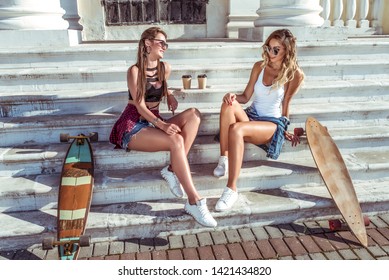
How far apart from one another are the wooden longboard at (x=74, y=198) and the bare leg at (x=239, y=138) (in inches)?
46.8

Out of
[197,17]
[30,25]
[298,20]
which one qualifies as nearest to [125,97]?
[30,25]

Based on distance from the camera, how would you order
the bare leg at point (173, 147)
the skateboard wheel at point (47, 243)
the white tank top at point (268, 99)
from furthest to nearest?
the white tank top at point (268, 99) → the bare leg at point (173, 147) → the skateboard wheel at point (47, 243)

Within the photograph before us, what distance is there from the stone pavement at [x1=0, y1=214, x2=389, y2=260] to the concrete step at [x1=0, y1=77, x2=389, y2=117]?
161 centimetres

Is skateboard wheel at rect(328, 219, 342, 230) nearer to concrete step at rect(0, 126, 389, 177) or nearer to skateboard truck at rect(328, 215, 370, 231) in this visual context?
skateboard truck at rect(328, 215, 370, 231)

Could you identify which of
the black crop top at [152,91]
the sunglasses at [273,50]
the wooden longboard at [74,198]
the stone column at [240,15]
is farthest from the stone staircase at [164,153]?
the stone column at [240,15]

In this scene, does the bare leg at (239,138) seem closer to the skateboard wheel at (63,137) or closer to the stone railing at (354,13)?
the skateboard wheel at (63,137)

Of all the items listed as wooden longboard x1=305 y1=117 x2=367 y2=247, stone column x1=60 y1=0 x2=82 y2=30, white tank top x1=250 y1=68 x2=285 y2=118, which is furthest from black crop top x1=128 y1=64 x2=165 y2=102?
stone column x1=60 y1=0 x2=82 y2=30

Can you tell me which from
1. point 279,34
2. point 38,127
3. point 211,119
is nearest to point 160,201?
point 211,119

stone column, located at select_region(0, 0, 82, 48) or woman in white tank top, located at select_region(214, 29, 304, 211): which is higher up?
stone column, located at select_region(0, 0, 82, 48)

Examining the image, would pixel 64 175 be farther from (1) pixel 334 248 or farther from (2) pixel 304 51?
(2) pixel 304 51

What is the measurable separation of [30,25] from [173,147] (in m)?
2.81

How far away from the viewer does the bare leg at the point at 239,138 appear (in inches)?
115

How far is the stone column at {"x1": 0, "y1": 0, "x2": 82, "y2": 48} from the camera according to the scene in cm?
424

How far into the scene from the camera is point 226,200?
290 cm
